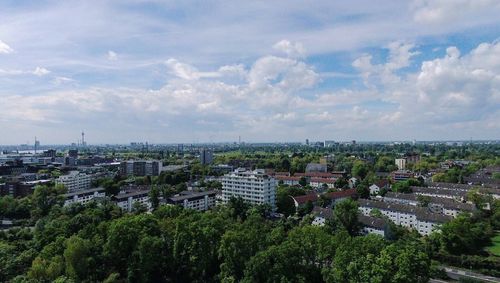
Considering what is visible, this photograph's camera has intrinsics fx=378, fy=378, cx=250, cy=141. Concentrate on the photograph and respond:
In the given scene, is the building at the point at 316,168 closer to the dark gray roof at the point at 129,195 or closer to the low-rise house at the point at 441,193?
the low-rise house at the point at 441,193

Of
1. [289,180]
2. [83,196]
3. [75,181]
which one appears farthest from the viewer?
[289,180]

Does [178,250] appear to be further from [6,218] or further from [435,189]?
[435,189]

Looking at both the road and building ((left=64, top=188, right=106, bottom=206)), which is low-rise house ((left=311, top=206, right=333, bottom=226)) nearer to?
the road

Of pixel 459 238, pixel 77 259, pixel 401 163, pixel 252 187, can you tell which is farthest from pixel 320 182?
pixel 77 259

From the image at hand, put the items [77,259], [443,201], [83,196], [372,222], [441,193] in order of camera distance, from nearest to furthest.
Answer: [77,259], [372,222], [443,201], [83,196], [441,193]

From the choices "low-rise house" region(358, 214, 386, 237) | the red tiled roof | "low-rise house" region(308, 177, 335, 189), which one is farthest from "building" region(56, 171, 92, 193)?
"low-rise house" region(358, 214, 386, 237)

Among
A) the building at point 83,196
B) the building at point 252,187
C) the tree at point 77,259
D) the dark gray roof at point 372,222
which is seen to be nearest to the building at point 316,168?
the building at point 252,187

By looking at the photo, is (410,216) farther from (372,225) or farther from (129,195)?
(129,195)

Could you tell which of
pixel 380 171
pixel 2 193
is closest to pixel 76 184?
pixel 2 193
